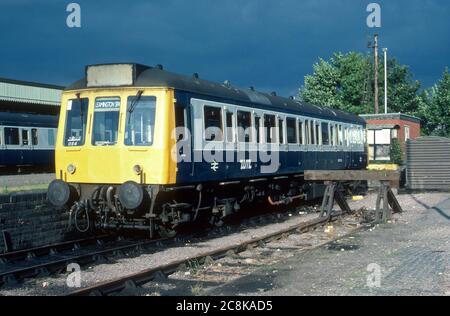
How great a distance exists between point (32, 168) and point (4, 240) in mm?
18143

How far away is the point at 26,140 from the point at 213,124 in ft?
56.4

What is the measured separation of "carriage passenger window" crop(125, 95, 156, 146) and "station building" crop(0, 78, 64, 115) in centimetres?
2269

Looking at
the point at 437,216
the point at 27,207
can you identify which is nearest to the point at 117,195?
the point at 27,207

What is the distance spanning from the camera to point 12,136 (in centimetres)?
2605

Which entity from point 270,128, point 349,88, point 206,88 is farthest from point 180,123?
point 349,88

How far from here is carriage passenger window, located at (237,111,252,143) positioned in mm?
13523

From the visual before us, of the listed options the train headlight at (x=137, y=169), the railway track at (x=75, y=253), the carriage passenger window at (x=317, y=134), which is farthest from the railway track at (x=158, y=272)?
the carriage passenger window at (x=317, y=134)

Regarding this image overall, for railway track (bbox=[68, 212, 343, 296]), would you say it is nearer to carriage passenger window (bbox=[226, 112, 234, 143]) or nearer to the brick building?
carriage passenger window (bbox=[226, 112, 234, 143])

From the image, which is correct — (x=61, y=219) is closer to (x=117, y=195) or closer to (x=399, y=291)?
(x=117, y=195)

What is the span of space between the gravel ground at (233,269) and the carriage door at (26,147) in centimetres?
1675

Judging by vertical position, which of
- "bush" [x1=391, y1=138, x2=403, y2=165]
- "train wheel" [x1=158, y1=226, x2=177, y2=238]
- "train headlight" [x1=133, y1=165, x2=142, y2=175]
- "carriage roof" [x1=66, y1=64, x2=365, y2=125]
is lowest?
"train wheel" [x1=158, y1=226, x2=177, y2=238]

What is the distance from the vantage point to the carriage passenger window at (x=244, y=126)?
1352 cm

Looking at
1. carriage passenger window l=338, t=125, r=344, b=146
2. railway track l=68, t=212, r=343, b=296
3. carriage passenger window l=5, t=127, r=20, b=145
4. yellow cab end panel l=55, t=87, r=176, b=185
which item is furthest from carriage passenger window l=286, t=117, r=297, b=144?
carriage passenger window l=5, t=127, r=20, b=145

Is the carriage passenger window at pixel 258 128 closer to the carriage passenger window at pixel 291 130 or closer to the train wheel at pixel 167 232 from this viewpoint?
the carriage passenger window at pixel 291 130
